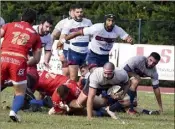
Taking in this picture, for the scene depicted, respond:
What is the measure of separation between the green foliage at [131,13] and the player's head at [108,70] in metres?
14.4

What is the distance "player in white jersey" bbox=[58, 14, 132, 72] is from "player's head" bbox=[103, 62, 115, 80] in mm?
1266

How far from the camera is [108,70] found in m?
12.3

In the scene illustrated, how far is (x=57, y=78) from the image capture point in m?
13.7

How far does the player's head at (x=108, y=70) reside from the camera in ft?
40.2

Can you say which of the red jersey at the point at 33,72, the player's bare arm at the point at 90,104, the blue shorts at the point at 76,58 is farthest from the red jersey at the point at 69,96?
the blue shorts at the point at 76,58

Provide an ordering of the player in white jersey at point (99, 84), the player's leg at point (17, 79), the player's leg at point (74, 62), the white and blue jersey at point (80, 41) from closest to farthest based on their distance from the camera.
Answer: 1. the player's leg at point (17, 79)
2. the player in white jersey at point (99, 84)
3. the white and blue jersey at point (80, 41)
4. the player's leg at point (74, 62)

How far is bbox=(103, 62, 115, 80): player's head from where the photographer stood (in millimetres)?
12253

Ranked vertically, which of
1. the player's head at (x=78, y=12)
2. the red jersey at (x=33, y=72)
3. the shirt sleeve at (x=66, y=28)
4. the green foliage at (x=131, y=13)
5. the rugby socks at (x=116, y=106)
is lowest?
the green foliage at (x=131, y=13)

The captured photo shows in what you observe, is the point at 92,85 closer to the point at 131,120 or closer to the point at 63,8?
the point at 131,120

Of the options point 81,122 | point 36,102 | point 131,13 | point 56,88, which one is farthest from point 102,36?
point 131,13

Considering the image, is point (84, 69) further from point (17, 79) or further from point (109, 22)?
point (17, 79)

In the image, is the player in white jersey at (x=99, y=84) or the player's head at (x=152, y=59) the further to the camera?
the player's head at (x=152, y=59)

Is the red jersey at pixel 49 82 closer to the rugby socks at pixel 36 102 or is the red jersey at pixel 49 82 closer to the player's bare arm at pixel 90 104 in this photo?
the rugby socks at pixel 36 102

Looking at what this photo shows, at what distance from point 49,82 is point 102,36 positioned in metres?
1.47
